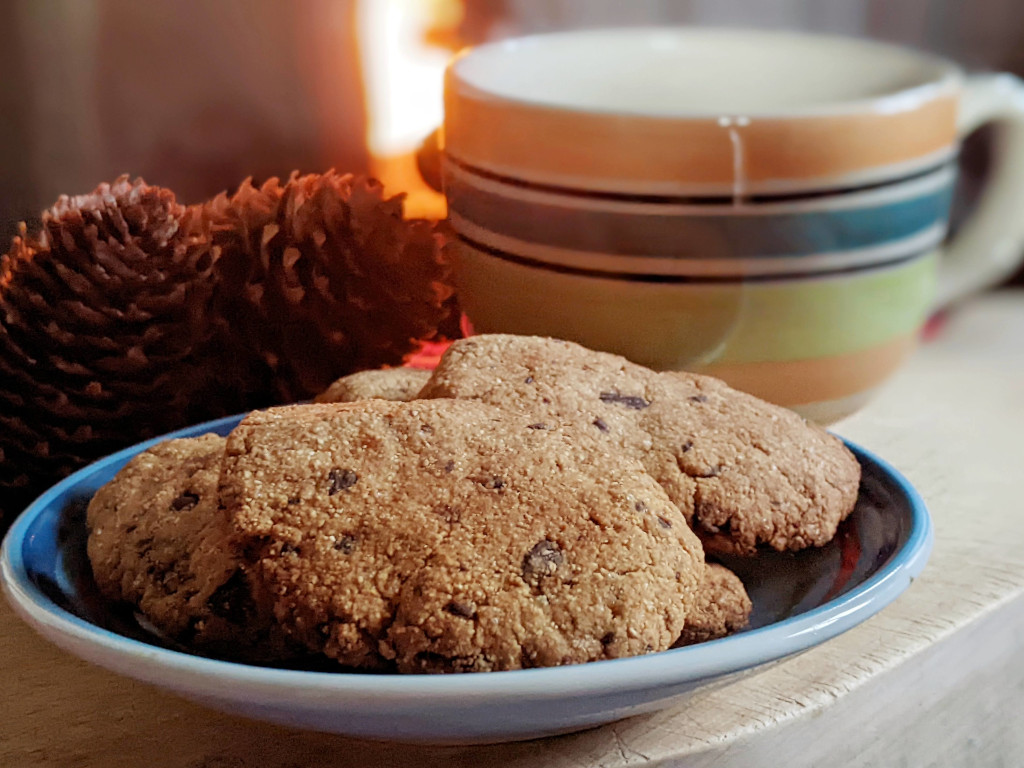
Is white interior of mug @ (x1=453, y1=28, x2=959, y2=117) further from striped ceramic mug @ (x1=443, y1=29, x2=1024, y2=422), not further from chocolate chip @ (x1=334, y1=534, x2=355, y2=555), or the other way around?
chocolate chip @ (x1=334, y1=534, x2=355, y2=555)

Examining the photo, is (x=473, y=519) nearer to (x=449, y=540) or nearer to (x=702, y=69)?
(x=449, y=540)

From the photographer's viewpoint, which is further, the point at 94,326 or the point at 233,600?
the point at 94,326

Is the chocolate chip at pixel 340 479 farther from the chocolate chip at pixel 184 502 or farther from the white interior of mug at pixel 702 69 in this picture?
the white interior of mug at pixel 702 69

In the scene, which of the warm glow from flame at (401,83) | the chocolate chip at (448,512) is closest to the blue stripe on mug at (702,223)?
the warm glow from flame at (401,83)

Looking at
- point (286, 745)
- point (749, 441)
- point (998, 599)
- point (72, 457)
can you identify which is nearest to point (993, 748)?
point (998, 599)

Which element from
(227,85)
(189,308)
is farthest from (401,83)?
(189,308)

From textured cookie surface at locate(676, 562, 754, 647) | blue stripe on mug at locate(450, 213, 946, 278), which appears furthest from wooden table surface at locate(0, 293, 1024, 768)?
blue stripe on mug at locate(450, 213, 946, 278)
